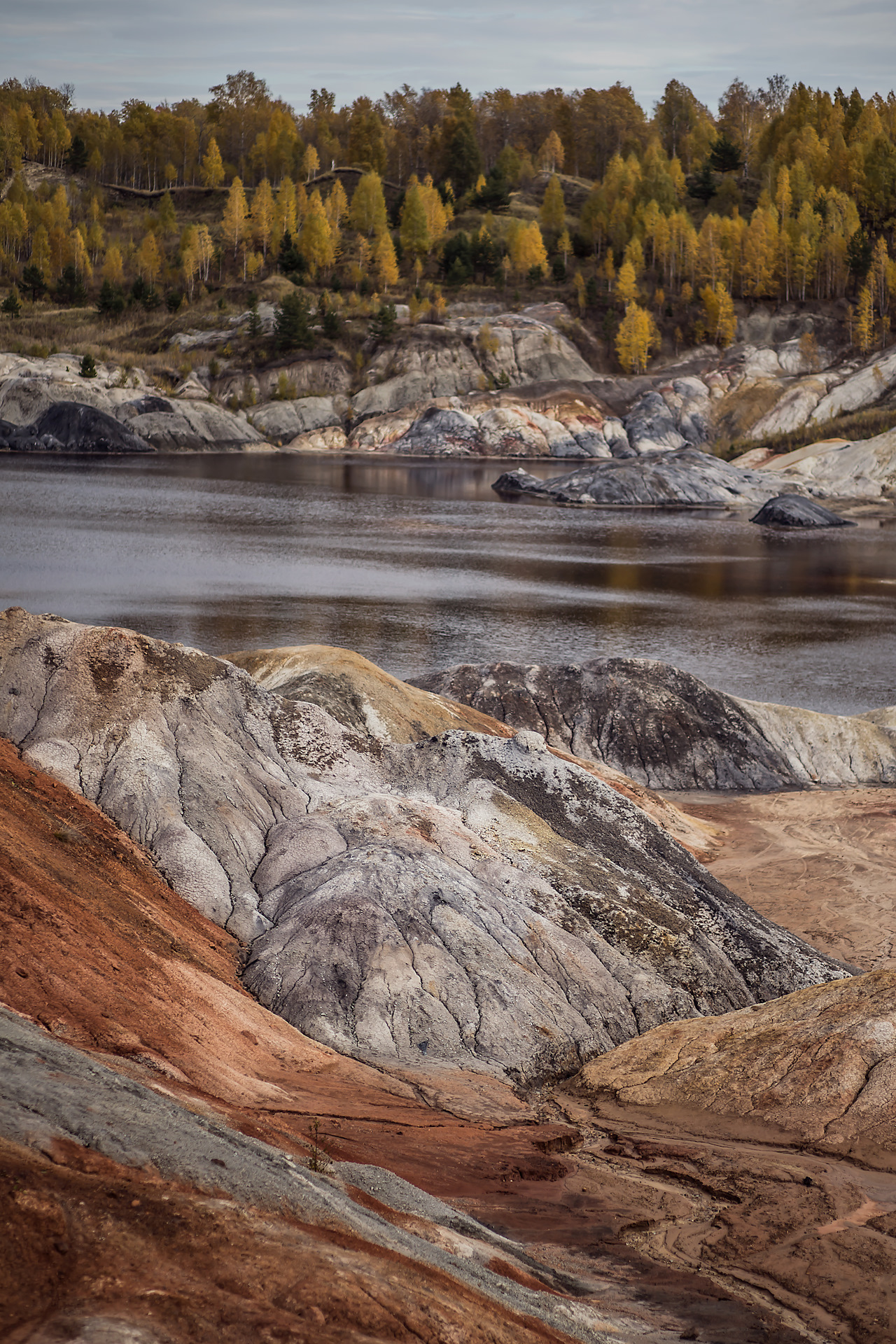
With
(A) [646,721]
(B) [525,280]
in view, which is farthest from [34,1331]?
(B) [525,280]

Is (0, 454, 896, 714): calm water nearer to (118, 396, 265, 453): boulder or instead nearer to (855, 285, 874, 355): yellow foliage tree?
(118, 396, 265, 453): boulder

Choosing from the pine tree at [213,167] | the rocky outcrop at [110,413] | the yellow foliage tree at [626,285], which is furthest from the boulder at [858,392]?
the pine tree at [213,167]

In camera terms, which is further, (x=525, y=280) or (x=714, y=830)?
(x=525, y=280)

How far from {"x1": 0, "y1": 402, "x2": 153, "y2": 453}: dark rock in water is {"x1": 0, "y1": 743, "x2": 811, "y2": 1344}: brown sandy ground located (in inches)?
4179

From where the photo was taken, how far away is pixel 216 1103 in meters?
10.1

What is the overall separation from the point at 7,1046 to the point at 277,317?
132 meters

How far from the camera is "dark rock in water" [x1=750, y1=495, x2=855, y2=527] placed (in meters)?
84.8

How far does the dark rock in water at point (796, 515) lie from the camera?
84.8 metres

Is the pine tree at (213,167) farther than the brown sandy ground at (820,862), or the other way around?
the pine tree at (213,167)

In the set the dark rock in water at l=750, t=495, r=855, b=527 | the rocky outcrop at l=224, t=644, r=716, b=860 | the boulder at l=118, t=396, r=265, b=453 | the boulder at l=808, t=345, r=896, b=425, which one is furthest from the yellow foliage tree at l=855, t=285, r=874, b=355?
the rocky outcrop at l=224, t=644, r=716, b=860

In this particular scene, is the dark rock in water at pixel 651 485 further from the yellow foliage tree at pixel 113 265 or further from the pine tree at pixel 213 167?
the pine tree at pixel 213 167

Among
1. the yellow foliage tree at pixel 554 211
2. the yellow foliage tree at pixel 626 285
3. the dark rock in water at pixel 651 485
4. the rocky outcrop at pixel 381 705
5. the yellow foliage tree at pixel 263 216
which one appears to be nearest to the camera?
the rocky outcrop at pixel 381 705

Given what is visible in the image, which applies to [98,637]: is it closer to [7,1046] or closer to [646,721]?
[7,1046]

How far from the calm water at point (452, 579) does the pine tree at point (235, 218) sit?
74.0 meters
